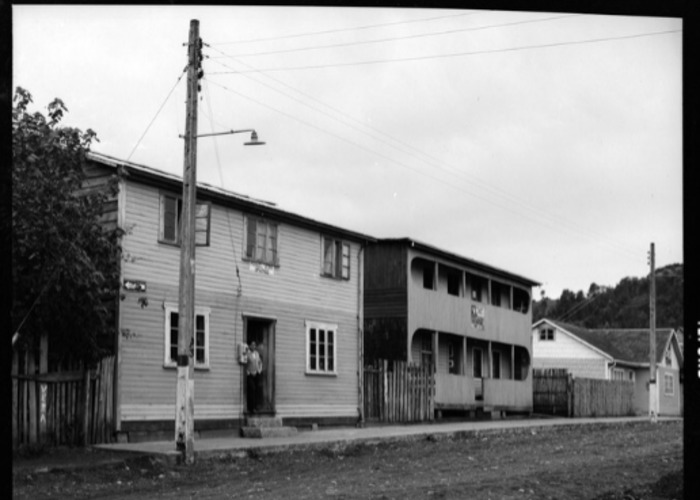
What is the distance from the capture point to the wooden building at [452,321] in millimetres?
35906

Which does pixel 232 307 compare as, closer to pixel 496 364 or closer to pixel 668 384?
pixel 496 364

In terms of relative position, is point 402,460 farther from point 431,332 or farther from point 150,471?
point 431,332

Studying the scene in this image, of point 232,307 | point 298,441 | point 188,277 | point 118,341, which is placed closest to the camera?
point 188,277

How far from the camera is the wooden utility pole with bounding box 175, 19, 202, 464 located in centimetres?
1891

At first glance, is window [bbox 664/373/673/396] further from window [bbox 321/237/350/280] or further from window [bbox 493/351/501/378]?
window [bbox 321/237/350/280]

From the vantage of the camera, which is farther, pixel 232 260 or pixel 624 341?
pixel 624 341

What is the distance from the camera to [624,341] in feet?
212

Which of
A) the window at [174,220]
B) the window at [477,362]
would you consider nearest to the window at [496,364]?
the window at [477,362]

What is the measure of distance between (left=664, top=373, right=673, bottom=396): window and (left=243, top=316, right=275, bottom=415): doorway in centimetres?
4068

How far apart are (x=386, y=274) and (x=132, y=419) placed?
618 inches

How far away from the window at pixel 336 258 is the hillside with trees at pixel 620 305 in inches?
1435

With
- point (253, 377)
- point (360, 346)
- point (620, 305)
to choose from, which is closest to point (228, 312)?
point (253, 377)

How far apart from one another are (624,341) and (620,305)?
17.5m

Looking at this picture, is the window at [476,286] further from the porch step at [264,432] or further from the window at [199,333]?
the window at [199,333]
